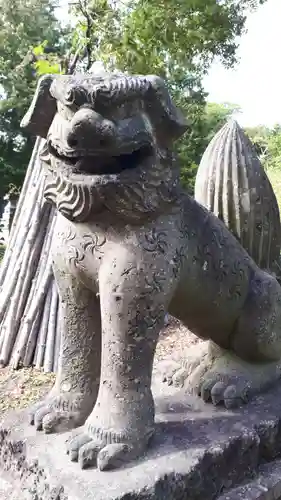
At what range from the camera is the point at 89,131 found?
799 millimetres

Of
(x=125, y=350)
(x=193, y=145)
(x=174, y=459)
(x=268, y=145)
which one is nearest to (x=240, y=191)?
(x=125, y=350)

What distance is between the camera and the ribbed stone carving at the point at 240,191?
123 centimetres

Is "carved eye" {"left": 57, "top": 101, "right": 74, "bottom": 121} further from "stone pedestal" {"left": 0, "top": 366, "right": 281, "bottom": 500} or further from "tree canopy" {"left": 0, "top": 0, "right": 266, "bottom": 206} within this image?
"tree canopy" {"left": 0, "top": 0, "right": 266, "bottom": 206}

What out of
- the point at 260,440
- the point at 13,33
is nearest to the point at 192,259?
the point at 260,440

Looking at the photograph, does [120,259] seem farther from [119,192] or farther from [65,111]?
[65,111]

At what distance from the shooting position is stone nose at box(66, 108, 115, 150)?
793mm

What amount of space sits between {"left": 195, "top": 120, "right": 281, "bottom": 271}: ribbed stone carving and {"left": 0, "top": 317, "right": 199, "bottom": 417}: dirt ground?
1.06 metres

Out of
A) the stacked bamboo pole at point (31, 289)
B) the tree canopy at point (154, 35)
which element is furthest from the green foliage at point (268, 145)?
the stacked bamboo pole at point (31, 289)

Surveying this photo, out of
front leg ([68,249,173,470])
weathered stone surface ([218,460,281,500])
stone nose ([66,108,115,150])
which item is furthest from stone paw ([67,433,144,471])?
stone nose ([66,108,115,150])

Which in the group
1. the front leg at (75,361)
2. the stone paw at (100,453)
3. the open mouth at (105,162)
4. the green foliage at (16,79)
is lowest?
the stone paw at (100,453)

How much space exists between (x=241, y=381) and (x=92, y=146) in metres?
0.64

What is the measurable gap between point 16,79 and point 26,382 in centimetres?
835

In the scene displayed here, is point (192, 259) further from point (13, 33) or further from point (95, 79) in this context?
point (13, 33)

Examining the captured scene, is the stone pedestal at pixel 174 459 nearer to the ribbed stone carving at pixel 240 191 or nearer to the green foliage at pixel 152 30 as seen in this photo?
the ribbed stone carving at pixel 240 191
